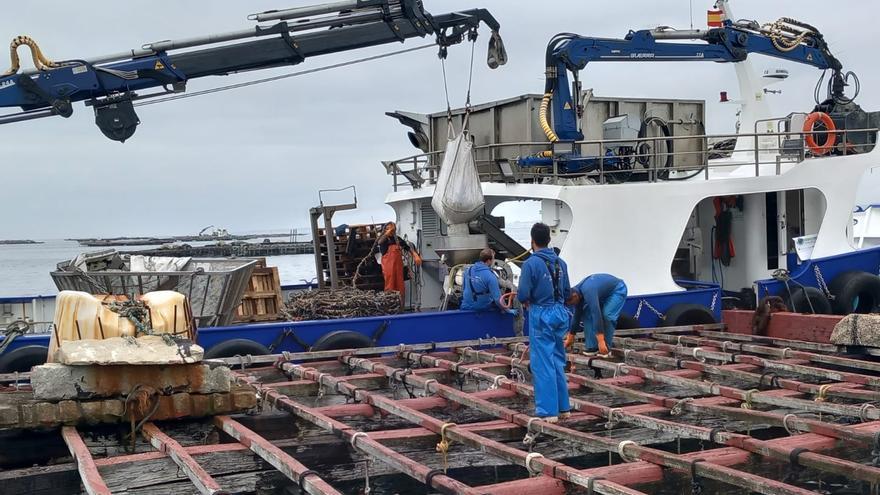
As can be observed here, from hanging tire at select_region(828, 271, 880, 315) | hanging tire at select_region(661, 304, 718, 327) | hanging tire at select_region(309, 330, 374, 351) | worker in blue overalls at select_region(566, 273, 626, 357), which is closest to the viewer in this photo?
worker in blue overalls at select_region(566, 273, 626, 357)

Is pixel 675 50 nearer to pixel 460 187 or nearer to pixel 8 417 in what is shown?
pixel 460 187

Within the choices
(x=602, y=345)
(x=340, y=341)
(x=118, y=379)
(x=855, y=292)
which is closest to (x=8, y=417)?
(x=118, y=379)

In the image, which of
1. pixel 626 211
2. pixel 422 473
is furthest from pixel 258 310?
pixel 422 473

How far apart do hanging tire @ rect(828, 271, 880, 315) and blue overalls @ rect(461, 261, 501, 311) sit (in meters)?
4.95

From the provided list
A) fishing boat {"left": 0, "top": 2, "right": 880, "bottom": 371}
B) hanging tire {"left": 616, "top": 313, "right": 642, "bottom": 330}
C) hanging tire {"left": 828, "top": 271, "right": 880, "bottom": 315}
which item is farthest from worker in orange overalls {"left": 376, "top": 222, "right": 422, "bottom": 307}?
hanging tire {"left": 828, "top": 271, "right": 880, "bottom": 315}

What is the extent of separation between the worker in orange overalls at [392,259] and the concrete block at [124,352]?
632cm

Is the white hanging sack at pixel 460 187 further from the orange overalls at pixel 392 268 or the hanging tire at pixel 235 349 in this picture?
the hanging tire at pixel 235 349

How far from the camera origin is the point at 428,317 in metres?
10.7

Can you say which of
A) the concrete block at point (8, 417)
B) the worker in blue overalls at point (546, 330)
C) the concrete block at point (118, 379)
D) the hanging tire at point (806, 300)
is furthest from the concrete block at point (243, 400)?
the hanging tire at point (806, 300)

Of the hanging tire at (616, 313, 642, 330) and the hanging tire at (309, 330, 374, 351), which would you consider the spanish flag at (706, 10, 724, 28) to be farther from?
the hanging tire at (309, 330, 374, 351)

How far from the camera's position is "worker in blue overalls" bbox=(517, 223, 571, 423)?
22.3 ft

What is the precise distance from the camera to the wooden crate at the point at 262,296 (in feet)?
40.7

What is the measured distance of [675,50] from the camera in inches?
504

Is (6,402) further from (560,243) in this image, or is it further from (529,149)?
(529,149)
